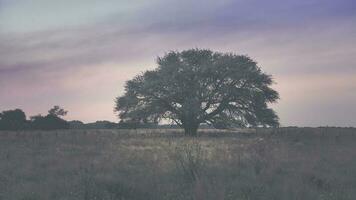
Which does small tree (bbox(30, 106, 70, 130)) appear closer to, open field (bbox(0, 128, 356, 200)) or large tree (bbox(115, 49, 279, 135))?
large tree (bbox(115, 49, 279, 135))

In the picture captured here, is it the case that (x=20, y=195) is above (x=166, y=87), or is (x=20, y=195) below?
below

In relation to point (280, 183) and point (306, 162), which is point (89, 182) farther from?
point (306, 162)

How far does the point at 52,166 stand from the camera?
51.8 feet

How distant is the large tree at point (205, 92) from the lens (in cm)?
4116

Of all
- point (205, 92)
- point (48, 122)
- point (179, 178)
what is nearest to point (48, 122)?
point (48, 122)

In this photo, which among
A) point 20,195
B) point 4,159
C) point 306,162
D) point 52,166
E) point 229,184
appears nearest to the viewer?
point 20,195

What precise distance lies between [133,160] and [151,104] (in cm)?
2537

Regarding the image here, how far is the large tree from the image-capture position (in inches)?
1620

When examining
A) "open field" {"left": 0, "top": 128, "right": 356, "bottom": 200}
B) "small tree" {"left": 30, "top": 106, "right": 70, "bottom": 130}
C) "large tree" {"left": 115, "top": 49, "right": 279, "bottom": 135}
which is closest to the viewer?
"open field" {"left": 0, "top": 128, "right": 356, "bottom": 200}

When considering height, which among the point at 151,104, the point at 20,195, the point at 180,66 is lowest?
the point at 20,195

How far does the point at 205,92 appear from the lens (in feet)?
136

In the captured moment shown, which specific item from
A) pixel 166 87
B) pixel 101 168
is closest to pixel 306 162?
pixel 101 168

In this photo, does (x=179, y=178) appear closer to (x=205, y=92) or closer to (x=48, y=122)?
(x=205, y=92)

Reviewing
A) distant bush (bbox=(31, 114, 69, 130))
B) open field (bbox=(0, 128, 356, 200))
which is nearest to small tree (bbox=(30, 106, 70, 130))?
distant bush (bbox=(31, 114, 69, 130))
